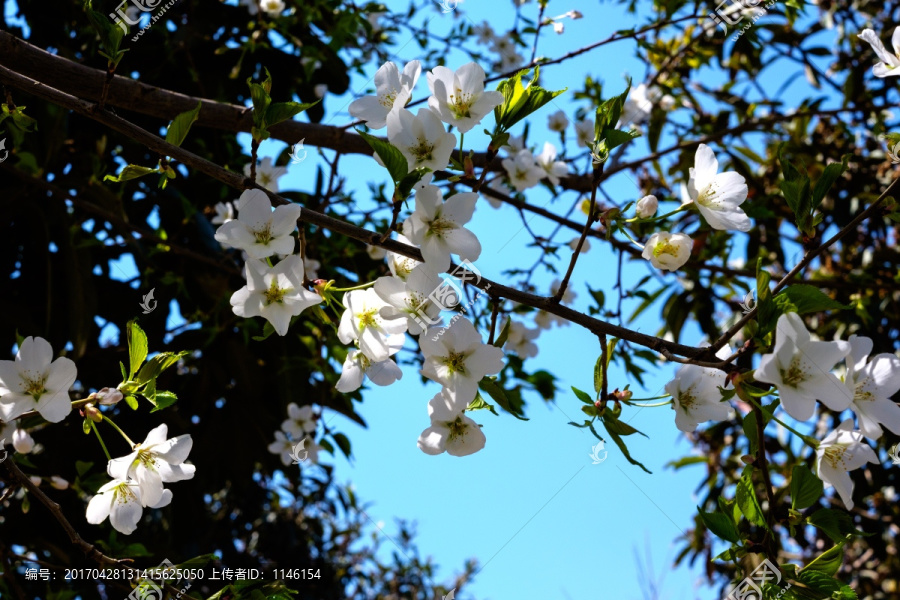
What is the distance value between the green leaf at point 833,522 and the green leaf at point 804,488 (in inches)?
0.7

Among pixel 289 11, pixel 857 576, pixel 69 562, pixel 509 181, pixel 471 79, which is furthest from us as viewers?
pixel 857 576

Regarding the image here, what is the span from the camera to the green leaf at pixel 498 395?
818 millimetres

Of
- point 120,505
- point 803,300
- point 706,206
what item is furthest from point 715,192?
point 120,505

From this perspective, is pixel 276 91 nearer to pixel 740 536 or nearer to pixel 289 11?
pixel 289 11

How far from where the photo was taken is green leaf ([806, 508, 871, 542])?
826 mm

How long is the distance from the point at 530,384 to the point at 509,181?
1.75ft

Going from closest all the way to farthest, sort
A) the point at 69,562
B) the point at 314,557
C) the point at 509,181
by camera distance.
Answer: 1. the point at 69,562
2. the point at 509,181
3. the point at 314,557

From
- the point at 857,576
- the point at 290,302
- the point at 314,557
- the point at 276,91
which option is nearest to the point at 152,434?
the point at 290,302

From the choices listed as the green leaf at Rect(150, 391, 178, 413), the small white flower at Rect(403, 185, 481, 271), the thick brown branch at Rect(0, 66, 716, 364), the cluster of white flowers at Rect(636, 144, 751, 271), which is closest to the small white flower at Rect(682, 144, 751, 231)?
the cluster of white flowers at Rect(636, 144, 751, 271)

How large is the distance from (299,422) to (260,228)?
1.11m

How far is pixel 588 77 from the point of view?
2.26 metres

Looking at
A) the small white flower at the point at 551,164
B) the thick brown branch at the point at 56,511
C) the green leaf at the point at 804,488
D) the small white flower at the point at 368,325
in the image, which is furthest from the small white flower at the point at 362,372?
the small white flower at the point at 551,164

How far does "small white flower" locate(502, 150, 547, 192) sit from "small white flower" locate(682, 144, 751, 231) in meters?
0.83

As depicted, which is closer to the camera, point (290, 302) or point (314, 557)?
point (290, 302)
